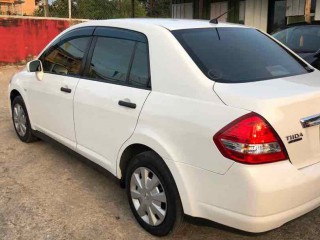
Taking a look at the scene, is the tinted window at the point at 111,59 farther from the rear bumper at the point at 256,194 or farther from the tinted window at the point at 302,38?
the tinted window at the point at 302,38

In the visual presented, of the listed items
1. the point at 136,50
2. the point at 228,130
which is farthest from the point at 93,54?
the point at 228,130

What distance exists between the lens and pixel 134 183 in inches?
135

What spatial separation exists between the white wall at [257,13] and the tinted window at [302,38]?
8398 mm

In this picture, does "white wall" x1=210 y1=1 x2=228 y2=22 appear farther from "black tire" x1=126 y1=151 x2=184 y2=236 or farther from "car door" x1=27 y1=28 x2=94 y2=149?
"black tire" x1=126 y1=151 x2=184 y2=236

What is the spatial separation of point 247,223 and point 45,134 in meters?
2.98

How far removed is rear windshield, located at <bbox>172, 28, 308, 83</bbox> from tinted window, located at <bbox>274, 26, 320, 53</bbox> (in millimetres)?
4221

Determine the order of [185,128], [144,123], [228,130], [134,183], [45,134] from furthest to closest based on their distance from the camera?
[45,134] → [134,183] → [144,123] → [185,128] → [228,130]

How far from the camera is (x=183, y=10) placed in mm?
21156

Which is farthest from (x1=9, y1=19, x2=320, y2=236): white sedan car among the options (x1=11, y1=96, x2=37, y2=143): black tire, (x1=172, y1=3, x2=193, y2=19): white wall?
(x1=172, y1=3, x2=193, y2=19): white wall

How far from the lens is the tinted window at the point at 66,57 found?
13.8 ft

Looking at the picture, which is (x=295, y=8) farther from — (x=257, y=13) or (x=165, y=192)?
(x=165, y=192)

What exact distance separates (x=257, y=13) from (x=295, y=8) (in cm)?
165

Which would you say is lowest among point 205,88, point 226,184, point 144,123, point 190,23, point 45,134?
point 45,134

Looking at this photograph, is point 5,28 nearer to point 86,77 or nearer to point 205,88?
point 86,77
